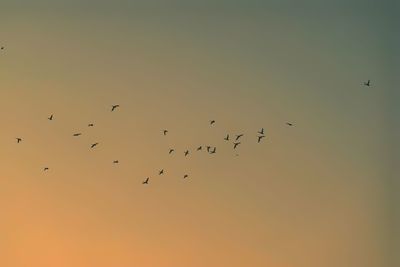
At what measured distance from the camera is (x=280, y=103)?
6.36 feet

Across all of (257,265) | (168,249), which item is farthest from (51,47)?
(257,265)

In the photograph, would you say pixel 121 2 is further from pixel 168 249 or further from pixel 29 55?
pixel 168 249

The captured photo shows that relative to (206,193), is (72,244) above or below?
below

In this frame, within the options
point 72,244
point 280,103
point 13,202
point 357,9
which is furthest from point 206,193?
point 357,9

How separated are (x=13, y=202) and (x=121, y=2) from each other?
0.92m

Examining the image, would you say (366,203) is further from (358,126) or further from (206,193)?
(206,193)

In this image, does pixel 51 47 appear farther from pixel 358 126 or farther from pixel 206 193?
pixel 358 126

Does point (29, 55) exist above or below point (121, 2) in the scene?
below

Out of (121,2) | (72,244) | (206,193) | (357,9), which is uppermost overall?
(357,9)

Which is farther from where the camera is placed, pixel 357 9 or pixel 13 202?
pixel 13 202

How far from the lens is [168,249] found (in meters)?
2.01

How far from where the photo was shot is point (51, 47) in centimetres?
201

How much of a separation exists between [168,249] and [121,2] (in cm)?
100

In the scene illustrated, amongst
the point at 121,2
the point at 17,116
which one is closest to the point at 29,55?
the point at 17,116
